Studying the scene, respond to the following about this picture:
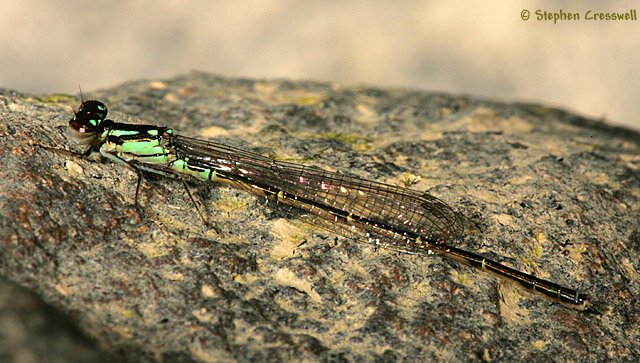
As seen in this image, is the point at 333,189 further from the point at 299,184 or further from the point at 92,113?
the point at 92,113

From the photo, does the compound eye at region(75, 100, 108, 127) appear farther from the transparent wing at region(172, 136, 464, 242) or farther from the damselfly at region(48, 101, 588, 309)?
the transparent wing at region(172, 136, 464, 242)

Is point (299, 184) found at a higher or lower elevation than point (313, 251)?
higher

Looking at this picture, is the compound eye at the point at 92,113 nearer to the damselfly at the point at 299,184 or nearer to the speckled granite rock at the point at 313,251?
the damselfly at the point at 299,184

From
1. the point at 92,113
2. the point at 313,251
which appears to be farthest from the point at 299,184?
the point at 92,113

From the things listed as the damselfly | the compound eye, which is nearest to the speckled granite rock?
the damselfly

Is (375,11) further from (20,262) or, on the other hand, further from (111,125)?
(20,262)

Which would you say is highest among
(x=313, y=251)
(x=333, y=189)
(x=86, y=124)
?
(x=86, y=124)
